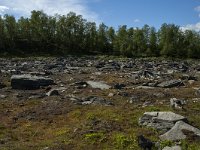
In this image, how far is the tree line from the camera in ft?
431

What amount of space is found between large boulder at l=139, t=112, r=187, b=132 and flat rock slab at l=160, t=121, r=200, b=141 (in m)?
0.54

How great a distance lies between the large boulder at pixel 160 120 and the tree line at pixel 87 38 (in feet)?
354

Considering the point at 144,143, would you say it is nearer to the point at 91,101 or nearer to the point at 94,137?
the point at 94,137

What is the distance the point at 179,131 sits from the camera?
1739cm

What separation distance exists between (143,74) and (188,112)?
20314mm

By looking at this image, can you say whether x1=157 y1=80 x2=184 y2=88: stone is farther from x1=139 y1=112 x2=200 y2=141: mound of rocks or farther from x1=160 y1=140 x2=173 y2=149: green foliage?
x1=160 y1=140 x2=173 y2=149: green foliage

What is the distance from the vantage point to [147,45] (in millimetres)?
138125

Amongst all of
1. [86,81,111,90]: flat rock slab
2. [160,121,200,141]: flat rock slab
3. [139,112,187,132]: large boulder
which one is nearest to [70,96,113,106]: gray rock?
[139,112,187,132]: large boulder

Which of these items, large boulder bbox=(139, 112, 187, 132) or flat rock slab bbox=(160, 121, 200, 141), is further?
large boulder bbox=(139, 112, 187, 132)

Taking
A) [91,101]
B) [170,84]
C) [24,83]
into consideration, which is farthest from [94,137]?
[170,84]

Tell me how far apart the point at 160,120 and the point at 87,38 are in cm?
12284

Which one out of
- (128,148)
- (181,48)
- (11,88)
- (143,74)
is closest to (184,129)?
(128,148)

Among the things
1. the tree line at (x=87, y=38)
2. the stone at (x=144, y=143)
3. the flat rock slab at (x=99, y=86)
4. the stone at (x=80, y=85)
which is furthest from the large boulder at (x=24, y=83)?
the tree line at (x=87, y=38)

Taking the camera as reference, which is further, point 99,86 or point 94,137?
point 99,86
